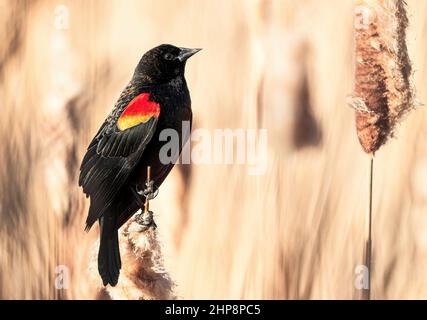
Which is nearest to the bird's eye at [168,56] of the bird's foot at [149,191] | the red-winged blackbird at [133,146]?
the red-winged blackbird at [133,146]

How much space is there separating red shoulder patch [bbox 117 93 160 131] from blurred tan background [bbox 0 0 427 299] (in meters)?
0.15

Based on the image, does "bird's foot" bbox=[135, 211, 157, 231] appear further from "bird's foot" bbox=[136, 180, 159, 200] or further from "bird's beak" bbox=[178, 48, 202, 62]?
"bird's beak" bbox=[178, 48, 202, 62]

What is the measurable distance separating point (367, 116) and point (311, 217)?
0.50 meters

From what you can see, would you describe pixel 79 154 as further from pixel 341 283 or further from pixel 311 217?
pixel 341 283

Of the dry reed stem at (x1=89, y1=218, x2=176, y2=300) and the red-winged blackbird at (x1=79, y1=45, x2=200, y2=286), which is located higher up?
the red-winged blackbird at (x1=79, y1=45, x2=200, y2=286)

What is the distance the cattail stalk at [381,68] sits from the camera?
10.6 ft

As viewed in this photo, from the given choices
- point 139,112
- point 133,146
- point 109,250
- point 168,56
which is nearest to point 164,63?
point 168,56

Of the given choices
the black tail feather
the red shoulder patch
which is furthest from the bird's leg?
the red shoulder patch

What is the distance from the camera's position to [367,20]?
3.26 metres

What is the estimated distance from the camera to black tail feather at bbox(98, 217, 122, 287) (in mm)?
3301

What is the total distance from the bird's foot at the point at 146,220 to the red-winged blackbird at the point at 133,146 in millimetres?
A: 38

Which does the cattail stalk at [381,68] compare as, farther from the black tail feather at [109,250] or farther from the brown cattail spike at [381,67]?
the black tail feather at [109,250]

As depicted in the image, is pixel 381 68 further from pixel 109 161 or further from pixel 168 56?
pixel 109 161
